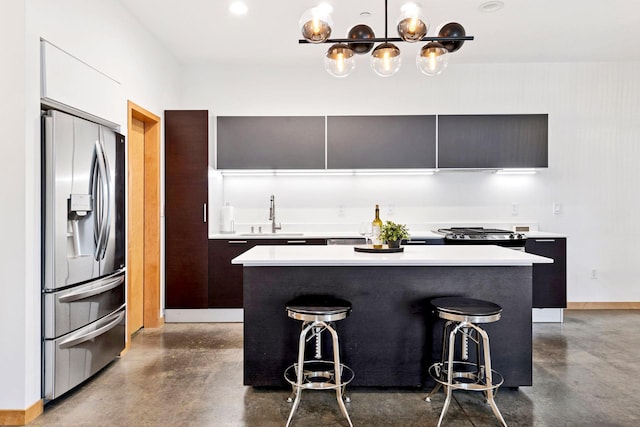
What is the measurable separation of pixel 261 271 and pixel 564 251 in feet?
11.4

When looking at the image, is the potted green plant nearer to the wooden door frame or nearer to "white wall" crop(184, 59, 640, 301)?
"white wall" crop(184, 59, 640, 301)

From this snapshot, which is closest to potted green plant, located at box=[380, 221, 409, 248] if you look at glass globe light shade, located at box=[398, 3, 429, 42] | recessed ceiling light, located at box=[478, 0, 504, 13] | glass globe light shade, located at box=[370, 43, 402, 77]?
glass globe light shade, located at box=[370, 43, 402, 77]

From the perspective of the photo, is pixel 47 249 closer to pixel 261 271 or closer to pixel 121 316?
pixel 121 316

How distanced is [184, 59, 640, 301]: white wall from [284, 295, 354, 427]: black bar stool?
270 centimetres

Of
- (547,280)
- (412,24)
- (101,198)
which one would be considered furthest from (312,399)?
(547,280)

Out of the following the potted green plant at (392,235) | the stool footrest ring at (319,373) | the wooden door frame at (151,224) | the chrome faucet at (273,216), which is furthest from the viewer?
the chrome faucet at (273,216)

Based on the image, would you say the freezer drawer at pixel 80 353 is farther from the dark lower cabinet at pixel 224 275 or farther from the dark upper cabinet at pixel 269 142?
the dark upper cabinet at pixel 269 142

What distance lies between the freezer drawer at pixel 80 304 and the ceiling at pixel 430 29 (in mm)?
2376

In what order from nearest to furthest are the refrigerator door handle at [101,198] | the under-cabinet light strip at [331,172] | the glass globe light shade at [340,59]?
the glass globe light shade at [340,59] < the refrigerator door handle at [101,198] < the under-cabinet light strip at [331,172]

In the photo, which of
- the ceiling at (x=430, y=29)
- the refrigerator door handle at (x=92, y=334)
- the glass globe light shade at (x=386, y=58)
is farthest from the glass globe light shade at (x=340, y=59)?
the refrigerator door handle at (x=92, y=334)

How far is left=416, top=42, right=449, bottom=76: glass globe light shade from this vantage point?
250cm

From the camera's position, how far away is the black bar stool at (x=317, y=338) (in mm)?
2314

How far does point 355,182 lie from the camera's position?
16.8ft

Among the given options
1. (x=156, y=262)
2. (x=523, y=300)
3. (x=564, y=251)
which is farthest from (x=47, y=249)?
(x=564, y=251)
